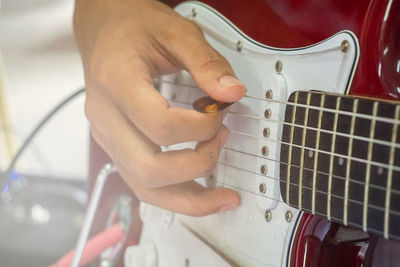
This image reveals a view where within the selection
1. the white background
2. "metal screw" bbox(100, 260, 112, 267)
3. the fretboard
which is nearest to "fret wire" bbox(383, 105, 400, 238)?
the fretboard

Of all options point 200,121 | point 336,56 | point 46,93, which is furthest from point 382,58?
point 46,93

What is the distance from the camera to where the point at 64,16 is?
191 centimetres

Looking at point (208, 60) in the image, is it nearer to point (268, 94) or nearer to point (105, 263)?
point (268, 94)

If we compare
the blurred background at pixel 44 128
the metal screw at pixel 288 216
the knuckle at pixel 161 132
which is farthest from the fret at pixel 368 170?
the blurred background at pixel 44 128

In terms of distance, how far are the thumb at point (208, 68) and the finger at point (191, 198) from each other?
128 mm

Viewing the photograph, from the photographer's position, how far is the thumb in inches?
19.4

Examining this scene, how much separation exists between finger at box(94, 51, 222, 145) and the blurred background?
0.91m

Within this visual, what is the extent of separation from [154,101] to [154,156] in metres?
0.07

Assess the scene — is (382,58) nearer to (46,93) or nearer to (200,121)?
(200,121)

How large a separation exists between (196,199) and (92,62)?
0.67 feet

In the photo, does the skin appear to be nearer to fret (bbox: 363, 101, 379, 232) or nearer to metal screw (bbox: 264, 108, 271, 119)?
metal screw (bbox: 264, 108, 271, 119)

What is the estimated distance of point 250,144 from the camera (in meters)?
0.55

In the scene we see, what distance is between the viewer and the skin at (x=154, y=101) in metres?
0.52

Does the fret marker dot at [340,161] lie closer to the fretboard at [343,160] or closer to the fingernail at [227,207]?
the fretboard at [343,160]
